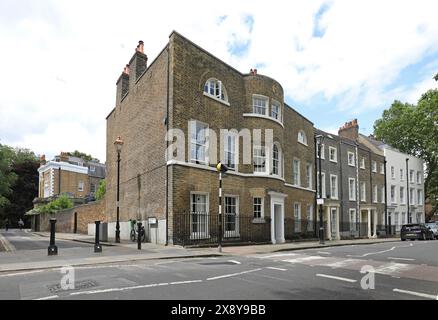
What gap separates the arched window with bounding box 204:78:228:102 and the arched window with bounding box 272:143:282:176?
494 centimetres

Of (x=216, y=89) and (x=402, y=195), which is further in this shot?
(x=402, y=195)

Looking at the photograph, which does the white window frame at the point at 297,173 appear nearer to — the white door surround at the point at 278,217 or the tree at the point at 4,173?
→ the white door surround at the point at 278,217

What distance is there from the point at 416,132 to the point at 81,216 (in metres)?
41.1

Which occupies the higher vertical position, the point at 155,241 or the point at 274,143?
the point at 274,143

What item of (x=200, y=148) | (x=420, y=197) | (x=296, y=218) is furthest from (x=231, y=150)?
(x=420, y=197)

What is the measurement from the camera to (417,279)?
9367 mm

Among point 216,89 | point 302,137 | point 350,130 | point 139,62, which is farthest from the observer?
point 350,130

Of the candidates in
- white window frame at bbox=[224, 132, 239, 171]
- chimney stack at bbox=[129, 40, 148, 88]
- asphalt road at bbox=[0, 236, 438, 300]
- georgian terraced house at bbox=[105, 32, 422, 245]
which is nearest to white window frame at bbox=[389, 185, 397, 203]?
georgian terraced house at bbox=[105, 32, 422, 245]

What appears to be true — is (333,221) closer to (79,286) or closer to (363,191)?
(363,191)

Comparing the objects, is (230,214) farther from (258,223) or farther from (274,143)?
(274,143)

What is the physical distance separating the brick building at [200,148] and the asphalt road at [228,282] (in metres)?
8.12

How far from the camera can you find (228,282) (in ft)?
27.8

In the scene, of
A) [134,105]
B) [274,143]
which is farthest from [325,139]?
[134,105]
